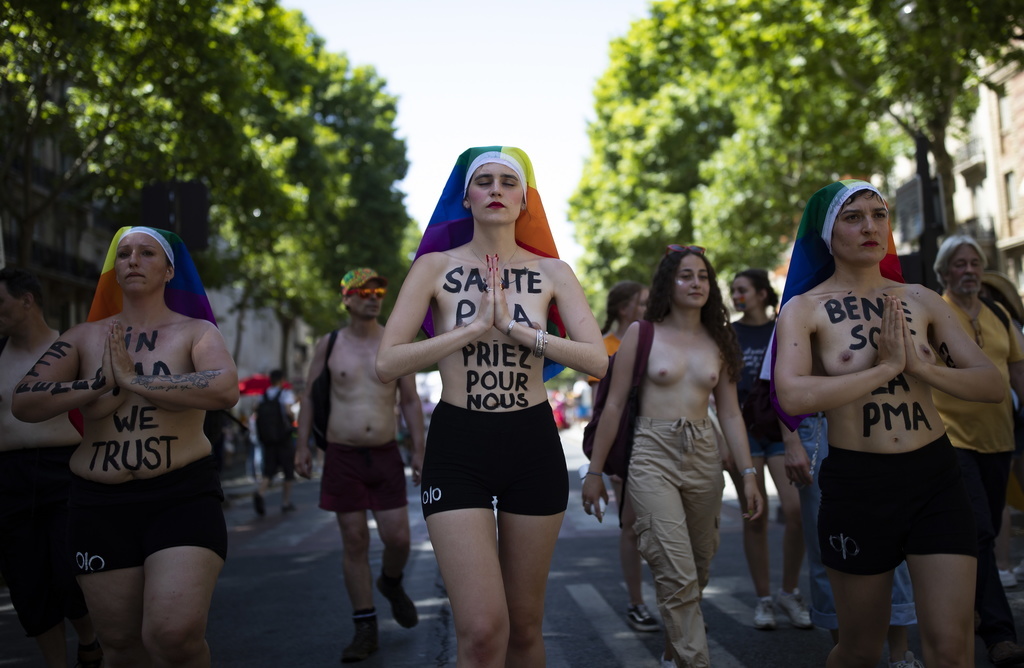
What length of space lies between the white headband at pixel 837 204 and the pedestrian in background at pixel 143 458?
235 centimetres

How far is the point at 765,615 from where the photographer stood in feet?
22.0

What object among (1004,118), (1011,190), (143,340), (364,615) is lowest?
(364,615)

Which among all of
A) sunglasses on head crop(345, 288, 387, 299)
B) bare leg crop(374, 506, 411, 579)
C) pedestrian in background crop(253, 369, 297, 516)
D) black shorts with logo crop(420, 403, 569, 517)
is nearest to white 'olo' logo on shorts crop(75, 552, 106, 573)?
black shorts with logo crop(420, 403, 569, 517)

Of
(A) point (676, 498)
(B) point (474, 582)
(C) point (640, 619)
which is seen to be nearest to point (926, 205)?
(C) point (640, 619)

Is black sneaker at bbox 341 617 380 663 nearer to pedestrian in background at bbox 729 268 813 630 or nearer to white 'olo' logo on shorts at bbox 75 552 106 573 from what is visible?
pedestrian in background at bbox 729 268 813 630

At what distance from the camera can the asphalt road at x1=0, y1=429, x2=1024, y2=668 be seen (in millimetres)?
6195

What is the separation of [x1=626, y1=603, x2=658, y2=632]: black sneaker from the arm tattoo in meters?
3.72

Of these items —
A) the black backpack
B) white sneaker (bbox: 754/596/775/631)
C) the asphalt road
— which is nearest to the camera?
the asphalt road

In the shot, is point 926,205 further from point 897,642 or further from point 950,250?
point 897,642

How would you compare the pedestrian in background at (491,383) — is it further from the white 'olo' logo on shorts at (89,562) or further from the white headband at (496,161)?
the white 'olo' logo on shorts at (89,562)

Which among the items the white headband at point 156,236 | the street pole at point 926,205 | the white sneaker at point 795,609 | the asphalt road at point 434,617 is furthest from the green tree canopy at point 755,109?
the white headband at point 156,236

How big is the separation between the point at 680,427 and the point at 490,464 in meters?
1.99

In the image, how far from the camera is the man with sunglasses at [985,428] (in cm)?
555

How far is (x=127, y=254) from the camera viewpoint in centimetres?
436
